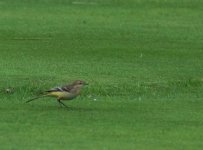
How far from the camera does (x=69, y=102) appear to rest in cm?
1574

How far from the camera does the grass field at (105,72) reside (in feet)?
40.9

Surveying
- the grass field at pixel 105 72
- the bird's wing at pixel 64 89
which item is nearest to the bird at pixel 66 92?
the bird's wing at pixel 64 89

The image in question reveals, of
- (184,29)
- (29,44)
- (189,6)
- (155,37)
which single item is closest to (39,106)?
(29,44)

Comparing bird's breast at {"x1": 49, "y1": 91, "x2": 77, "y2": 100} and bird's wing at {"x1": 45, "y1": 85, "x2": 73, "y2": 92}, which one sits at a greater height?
bird's wing at {"x1": 45, "y1": 85, "x2": 73, "y2": 92}

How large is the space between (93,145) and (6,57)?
8914 millimetres

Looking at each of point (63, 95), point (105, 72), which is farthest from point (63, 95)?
point (105, 72)

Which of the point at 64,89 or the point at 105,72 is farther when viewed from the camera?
the point at 105,72

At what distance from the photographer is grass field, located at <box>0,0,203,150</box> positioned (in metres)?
12.5

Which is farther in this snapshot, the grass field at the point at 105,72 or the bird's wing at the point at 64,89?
the bird's wing at the point at 64,89

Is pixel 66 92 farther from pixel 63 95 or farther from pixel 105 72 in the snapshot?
pixel 105 72

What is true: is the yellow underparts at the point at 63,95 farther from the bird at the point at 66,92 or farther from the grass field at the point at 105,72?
the grass field at the point at 105,72

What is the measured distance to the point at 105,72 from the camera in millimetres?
18688

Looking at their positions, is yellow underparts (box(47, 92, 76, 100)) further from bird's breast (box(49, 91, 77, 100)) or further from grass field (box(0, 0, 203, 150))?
grass field (box(0, 0, 203, 150))

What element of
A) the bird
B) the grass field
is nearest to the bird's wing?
the bird
